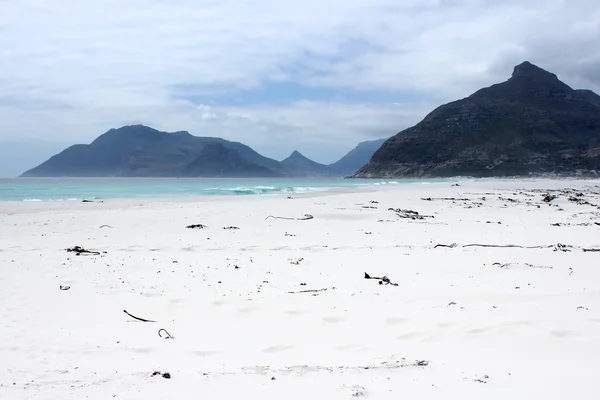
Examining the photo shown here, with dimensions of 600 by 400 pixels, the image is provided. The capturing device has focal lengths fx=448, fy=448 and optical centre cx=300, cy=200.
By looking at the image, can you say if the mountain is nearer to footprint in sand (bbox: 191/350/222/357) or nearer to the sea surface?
the sea surface

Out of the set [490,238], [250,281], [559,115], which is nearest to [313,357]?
[250,281]

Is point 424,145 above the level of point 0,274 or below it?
above

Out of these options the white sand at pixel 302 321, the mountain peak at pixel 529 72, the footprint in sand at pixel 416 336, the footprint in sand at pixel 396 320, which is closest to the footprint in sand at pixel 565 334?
the white sand at pixel 302 321

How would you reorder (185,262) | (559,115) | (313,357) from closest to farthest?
(313,357) → (185,262) → (559,115)

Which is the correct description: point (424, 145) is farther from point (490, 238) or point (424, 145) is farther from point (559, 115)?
point (490, 238)

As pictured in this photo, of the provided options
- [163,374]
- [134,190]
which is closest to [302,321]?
[163,374]

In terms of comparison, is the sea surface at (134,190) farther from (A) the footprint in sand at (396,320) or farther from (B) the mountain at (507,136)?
(B) the mountain at (507,136)

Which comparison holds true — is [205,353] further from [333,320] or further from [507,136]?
[507,136]
